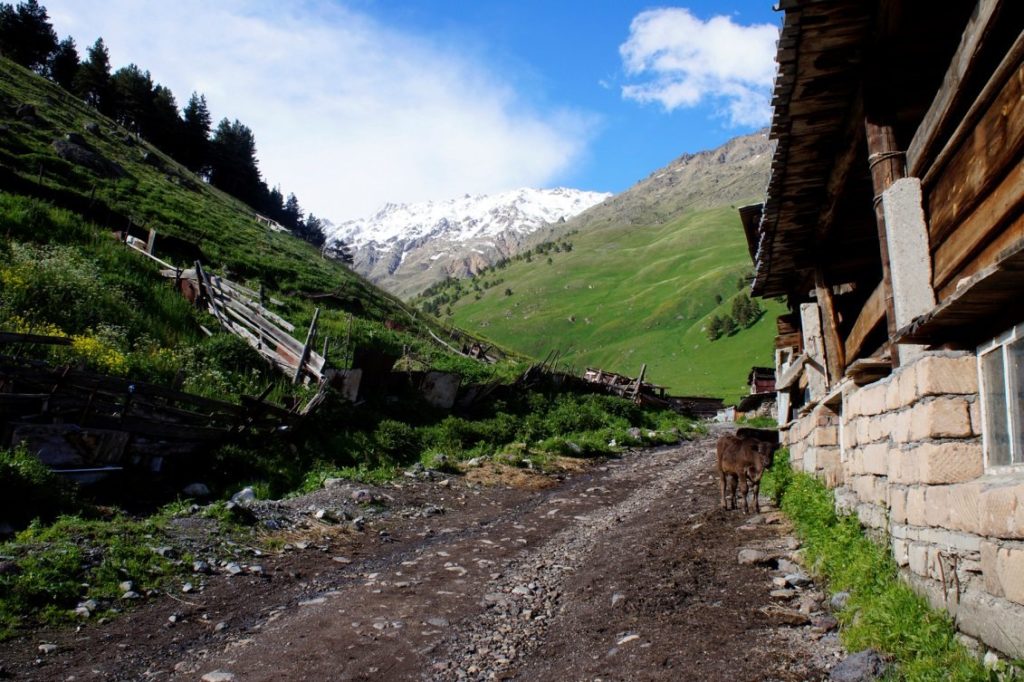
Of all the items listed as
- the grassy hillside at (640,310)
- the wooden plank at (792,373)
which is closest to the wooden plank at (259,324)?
the wooden plank at (792,373)

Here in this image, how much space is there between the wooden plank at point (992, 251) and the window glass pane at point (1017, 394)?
0.51 metres

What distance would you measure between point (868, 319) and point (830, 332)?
218 cm

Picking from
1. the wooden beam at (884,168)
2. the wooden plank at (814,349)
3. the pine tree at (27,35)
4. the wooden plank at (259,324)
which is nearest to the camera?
the wooden beam at (884,168)

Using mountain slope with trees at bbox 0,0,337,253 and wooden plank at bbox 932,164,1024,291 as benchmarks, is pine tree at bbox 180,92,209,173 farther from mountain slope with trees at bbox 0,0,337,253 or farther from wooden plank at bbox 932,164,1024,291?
wooden plank at bbox 932,164,1024,291

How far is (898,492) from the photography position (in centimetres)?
499

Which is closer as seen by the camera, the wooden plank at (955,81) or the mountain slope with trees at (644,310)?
the wooden plank at (955,81)

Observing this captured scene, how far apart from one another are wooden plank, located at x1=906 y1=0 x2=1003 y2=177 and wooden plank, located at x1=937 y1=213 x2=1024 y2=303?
3.65ft

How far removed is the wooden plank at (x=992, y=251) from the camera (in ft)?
11.9

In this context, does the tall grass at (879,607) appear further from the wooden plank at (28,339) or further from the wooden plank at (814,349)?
the wooden plank at (28,339)

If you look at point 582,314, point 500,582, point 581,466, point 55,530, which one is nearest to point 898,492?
point 500,582

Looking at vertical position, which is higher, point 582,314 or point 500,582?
point 582,314

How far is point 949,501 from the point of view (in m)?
4.13

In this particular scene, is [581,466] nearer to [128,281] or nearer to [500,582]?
[500,582]

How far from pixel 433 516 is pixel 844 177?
8128 millimetres
